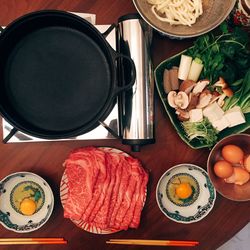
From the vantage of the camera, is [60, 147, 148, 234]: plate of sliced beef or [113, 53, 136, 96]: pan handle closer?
[113, 53, 136, 96]: pan handle

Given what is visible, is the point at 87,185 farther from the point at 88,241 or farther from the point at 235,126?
the point at 235,126

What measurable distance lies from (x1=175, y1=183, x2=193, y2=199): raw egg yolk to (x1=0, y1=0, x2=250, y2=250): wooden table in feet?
0.25

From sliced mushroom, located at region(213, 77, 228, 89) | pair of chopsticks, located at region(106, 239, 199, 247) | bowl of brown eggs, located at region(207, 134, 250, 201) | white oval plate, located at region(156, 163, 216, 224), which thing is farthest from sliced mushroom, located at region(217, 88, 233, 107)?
pair of chopsticks, located at region(106, 239, 199, 247)

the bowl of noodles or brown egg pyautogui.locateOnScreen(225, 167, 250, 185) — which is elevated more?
the bowl of noodles

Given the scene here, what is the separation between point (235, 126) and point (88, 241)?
60cm

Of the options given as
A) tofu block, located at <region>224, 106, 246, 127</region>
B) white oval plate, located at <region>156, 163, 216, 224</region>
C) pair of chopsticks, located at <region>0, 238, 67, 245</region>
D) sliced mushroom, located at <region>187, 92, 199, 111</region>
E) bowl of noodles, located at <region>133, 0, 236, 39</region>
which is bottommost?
pair of chopsticks, located at <region>0, 238, 67, 245</region>

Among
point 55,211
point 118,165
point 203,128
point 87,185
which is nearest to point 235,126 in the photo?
point 203,128

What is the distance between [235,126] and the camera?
1.20 m

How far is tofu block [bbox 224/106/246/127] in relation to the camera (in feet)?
3.83

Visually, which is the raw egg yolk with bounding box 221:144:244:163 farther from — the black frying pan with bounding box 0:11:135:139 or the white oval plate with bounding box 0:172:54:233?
the white oval plate with bounding box 0:172:54:233

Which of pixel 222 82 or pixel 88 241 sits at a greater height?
pixel 222 82

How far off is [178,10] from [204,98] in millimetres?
274

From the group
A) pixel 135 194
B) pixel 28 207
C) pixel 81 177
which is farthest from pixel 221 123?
pixel 28 207

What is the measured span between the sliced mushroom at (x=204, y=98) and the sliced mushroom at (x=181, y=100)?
0.05 metres
